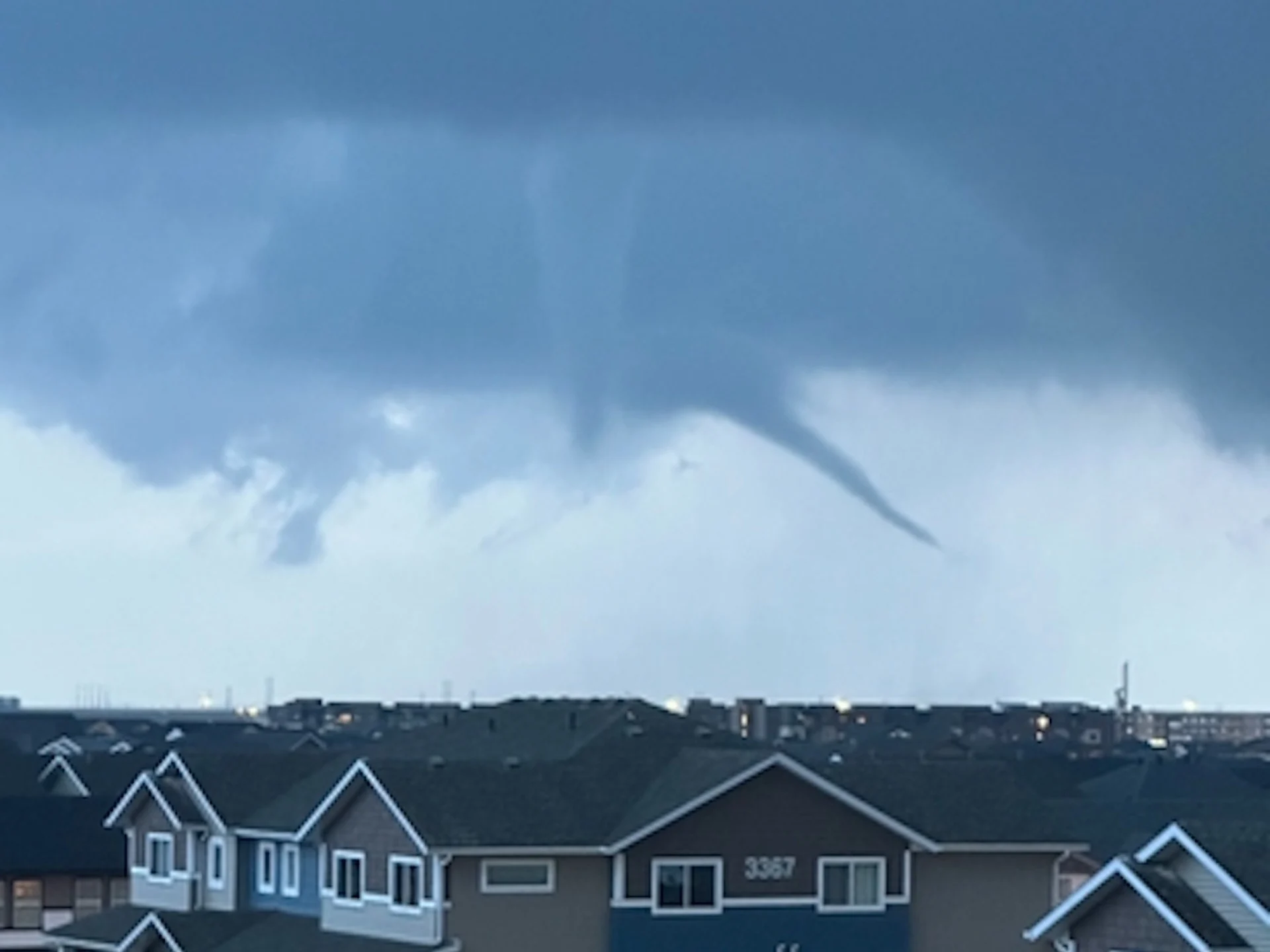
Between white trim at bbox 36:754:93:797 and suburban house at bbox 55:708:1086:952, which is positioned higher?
white trim at bbox 36:754:93:797

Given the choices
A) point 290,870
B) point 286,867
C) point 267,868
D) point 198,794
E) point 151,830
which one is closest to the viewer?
point 290,870

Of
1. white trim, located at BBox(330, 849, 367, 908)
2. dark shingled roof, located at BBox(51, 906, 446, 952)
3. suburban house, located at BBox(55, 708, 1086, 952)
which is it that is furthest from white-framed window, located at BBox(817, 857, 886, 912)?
white trim, located at BBox(330, 849, 367, 908)

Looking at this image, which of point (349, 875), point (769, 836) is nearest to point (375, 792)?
point (349, 875)

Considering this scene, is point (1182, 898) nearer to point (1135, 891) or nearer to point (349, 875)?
point (1135, 891)

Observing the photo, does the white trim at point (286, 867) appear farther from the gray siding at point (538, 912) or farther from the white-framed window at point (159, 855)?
the gray siding at point (538, 912)

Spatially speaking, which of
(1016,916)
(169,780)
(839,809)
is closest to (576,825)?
(839,809)

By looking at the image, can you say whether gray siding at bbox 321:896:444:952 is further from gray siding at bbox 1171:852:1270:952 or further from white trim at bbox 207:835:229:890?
gray siding at bbox 1171:852:1270:952
